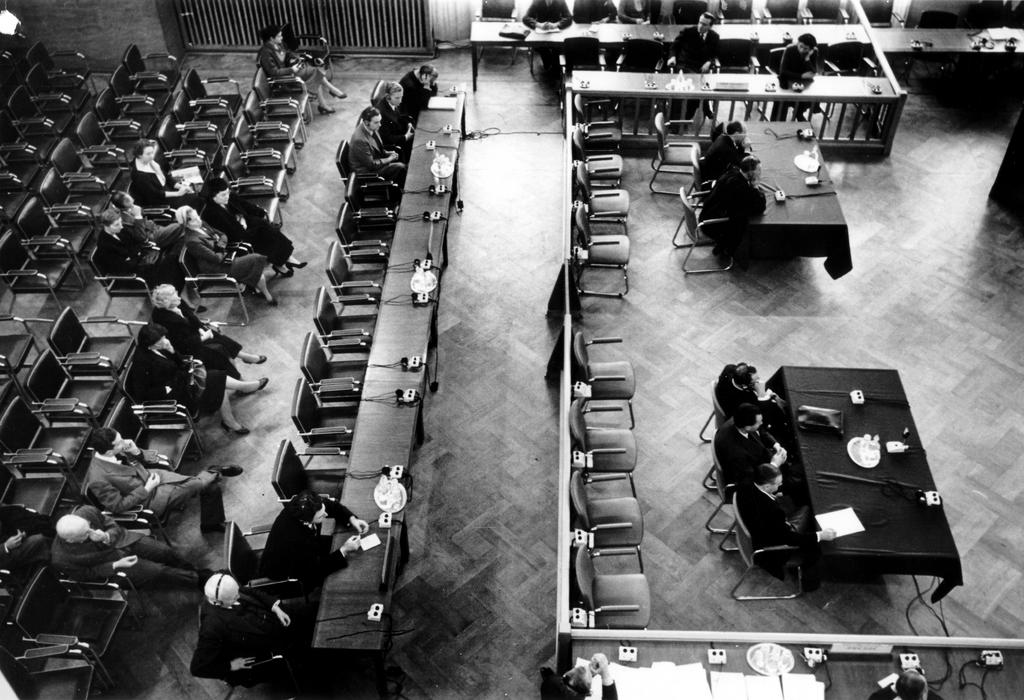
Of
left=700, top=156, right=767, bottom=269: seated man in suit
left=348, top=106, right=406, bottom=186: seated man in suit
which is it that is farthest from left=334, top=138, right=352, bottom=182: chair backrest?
left=700, top=156, right=767, bottom=269: seated man in suit

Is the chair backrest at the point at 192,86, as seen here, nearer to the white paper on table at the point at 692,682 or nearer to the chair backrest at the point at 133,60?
the chair backrest at the point at 133,60

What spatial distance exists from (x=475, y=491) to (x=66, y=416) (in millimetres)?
3486

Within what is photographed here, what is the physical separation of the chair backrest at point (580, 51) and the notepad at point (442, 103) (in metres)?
1.80

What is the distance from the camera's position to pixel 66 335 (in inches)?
310

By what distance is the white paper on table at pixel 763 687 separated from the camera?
544 cm

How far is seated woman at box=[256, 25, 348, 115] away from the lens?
11734 millimetres

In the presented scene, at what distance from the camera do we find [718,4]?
43.4ft

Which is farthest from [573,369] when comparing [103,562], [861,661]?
[103,562]

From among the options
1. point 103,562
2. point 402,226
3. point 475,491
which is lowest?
point 475,491

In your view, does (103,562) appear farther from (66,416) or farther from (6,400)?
(6,400)

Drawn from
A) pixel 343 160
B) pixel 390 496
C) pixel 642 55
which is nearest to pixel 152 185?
pixel 343 160

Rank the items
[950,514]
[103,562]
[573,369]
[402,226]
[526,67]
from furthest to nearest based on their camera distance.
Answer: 1. [526,67]
2. [402,226]
3. [573,369]
4. [950,514]
5. [103,562]

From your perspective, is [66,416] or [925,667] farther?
[66,416]

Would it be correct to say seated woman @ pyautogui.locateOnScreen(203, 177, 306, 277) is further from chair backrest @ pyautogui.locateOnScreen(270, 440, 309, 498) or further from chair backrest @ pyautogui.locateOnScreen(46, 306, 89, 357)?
chair backrest @ pyautogui.locateOnScreen(270, 440, 309, 498)
